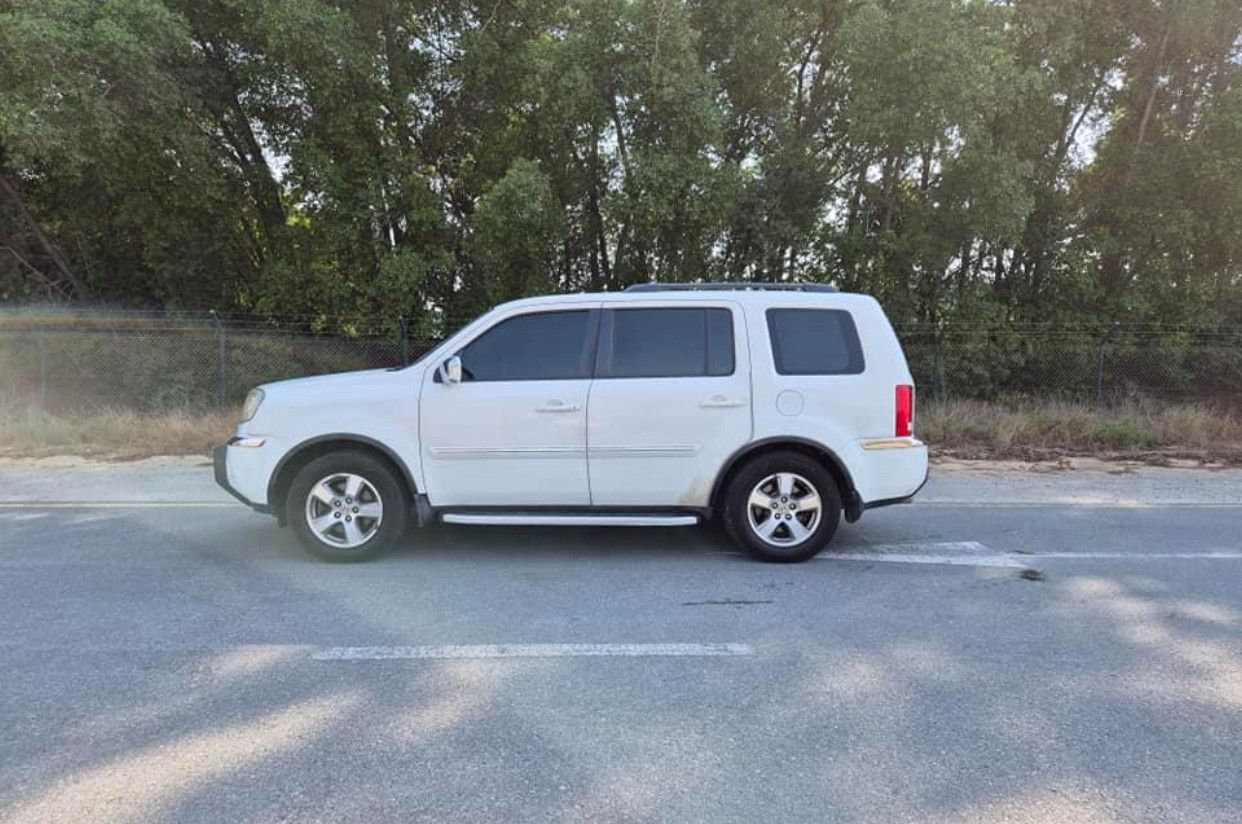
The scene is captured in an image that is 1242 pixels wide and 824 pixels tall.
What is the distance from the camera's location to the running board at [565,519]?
18.4ft

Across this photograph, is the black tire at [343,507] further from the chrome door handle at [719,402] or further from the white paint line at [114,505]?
the white paint line at [114,505]

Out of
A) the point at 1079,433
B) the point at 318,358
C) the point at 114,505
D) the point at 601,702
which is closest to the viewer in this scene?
the point at 601,702

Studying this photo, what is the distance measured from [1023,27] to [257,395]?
50.1 ft

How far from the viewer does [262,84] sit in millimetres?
14797

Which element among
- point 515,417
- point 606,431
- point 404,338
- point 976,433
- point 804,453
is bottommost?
point 976,433

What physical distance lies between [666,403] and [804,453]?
1.07 m

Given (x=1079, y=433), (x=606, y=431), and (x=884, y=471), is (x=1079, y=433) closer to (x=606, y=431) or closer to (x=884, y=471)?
(x=884, y=471)

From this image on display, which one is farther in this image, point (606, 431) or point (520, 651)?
point (606, 431)

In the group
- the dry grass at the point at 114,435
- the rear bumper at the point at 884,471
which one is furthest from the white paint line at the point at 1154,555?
the dry grass at the point at 114,435

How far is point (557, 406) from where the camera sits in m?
5.56

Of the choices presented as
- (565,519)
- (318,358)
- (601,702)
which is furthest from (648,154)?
(601,702)

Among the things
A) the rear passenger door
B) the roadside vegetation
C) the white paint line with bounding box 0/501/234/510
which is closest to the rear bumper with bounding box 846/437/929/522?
the rear passenger door

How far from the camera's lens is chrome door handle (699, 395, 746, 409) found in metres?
5.58

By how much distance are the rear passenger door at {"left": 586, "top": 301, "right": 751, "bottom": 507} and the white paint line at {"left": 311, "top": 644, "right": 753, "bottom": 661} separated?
65.6 inches
